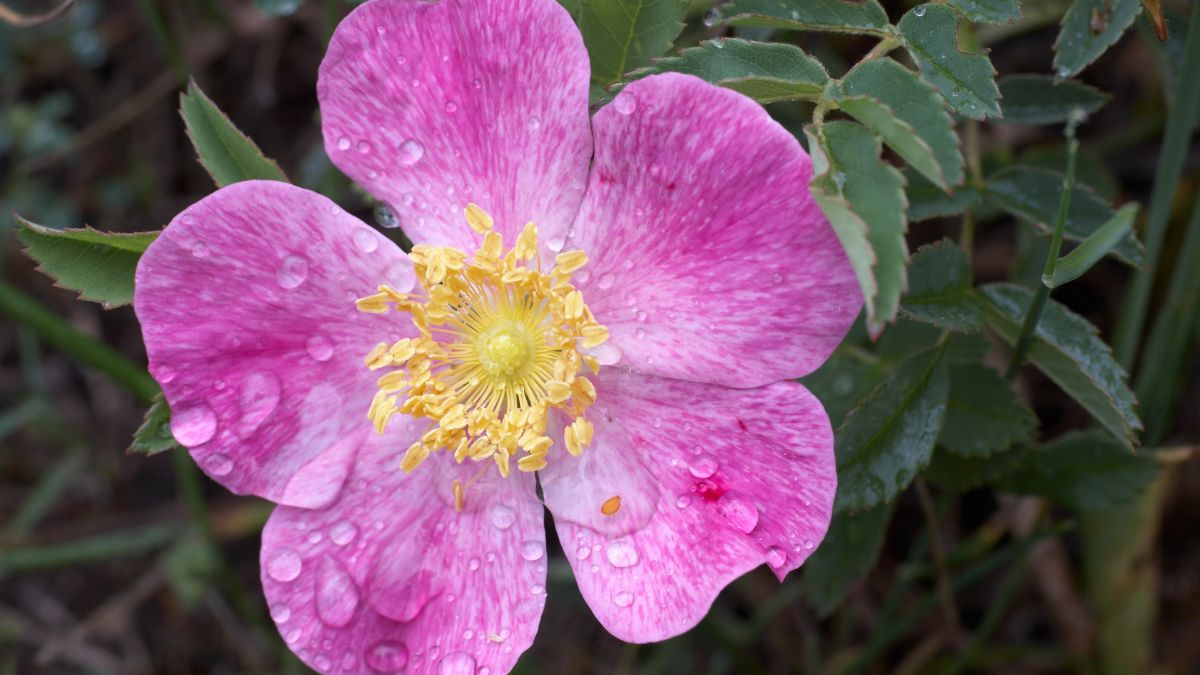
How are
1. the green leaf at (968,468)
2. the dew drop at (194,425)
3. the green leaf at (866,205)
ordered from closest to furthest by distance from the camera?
1. the green leaf at (866,205)
2. the dew drop at (194,425)
3. the green leaf at (968,468)

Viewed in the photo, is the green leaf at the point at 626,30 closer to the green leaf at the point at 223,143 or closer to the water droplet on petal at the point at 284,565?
the green leaf at the point at 223,143


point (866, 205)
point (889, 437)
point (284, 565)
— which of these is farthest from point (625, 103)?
point (284, 565)

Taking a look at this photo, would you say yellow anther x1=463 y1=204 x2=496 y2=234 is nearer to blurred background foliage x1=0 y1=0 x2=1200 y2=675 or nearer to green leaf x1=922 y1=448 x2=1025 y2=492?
blurred background foliage x1=0 y1=0 x2=1200 y2=675

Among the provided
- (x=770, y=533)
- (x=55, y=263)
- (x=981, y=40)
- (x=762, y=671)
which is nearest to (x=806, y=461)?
(x=770, y=533)

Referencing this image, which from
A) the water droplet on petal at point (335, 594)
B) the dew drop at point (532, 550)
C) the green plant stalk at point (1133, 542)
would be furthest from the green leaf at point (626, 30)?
the green plant stalk at point (1133, 542)

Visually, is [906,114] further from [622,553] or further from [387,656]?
[387,656]

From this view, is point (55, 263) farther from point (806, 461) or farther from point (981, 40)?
point (981, 40)
